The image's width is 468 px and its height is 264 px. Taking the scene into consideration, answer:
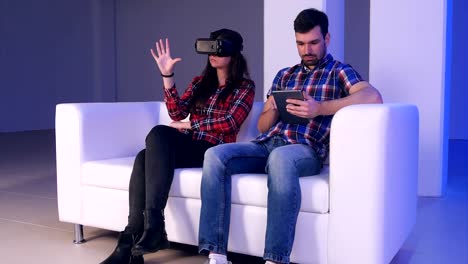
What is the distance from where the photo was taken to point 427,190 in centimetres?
367

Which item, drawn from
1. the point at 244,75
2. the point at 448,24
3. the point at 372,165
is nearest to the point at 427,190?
the point at 448,24

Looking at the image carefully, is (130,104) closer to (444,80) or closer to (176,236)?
(176,236)

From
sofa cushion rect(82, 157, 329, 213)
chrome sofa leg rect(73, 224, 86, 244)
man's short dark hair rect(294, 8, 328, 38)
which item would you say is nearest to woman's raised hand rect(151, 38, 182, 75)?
sofa cushion rect(82, 157, 329, 213)

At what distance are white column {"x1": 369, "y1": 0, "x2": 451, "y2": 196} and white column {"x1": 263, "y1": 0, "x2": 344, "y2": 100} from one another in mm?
271

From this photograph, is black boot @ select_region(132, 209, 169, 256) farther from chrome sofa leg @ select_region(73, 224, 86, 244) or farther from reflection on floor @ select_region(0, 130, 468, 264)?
chrome sofa leg @ select_region(73, 224, 86, 244)

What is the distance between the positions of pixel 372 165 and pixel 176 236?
97 cm

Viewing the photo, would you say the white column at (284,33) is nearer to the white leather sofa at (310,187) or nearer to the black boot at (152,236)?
the white leather sofa at (310,187)

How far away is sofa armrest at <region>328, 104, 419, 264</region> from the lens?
1812 millimetres

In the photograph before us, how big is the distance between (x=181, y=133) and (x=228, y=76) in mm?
377

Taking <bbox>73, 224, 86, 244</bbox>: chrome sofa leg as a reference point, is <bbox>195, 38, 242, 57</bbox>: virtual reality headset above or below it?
above

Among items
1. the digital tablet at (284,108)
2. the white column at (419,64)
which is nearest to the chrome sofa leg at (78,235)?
the digital tablet at (284,108)

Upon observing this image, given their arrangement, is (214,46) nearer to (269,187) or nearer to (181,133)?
(181,133)

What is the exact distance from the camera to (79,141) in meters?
2.61

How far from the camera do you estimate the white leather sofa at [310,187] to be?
6.00 feet
